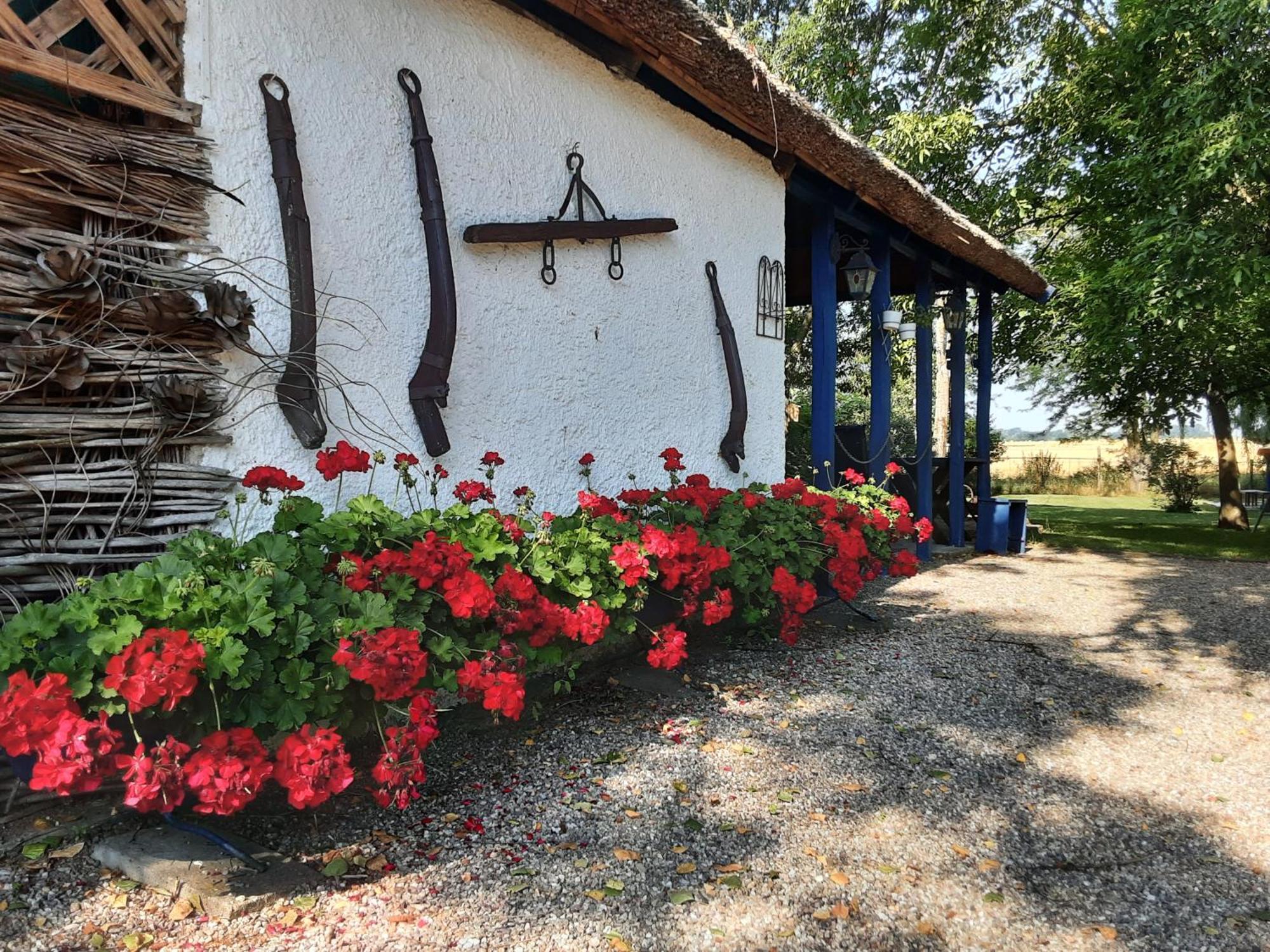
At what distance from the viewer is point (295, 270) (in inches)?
107

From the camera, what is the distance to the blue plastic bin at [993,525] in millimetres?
8797

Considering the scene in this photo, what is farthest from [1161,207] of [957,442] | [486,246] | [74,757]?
[74,757]

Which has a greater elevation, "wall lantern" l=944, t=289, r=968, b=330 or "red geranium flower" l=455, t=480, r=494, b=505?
"wall lantern" l=944, t=289, r=968, b=330

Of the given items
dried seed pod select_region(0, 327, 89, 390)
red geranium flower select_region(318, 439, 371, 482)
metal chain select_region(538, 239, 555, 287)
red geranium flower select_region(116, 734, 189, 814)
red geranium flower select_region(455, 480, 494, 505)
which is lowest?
red geranium flower select_region(116, 734, 189, 814)

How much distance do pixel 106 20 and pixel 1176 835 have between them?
3.87m

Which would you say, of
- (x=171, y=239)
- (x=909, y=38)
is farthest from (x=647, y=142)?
(x=909, y=38)

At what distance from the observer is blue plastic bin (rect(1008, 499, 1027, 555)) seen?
8.84m

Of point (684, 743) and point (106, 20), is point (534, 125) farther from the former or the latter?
point (684, 743)

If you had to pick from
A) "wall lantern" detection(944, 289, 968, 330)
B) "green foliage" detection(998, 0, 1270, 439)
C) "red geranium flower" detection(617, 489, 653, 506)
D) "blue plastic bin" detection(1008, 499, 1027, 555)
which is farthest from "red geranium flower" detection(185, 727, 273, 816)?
"blue plastic bin" detection(1008, 499, 1027, 555)

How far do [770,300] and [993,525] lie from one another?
187 inches

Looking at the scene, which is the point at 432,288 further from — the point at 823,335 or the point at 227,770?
the point at 823,335

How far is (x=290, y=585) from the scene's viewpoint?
2045mm

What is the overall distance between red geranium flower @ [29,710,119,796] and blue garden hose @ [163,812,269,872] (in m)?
0.34

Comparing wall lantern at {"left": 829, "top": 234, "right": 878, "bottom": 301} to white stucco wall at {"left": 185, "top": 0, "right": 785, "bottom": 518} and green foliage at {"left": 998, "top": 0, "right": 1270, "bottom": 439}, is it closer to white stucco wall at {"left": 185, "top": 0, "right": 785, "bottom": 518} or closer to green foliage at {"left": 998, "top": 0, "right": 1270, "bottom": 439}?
white stucco wall at {"left": 185, "top": 0, "right": 785, "bottom": 518}
